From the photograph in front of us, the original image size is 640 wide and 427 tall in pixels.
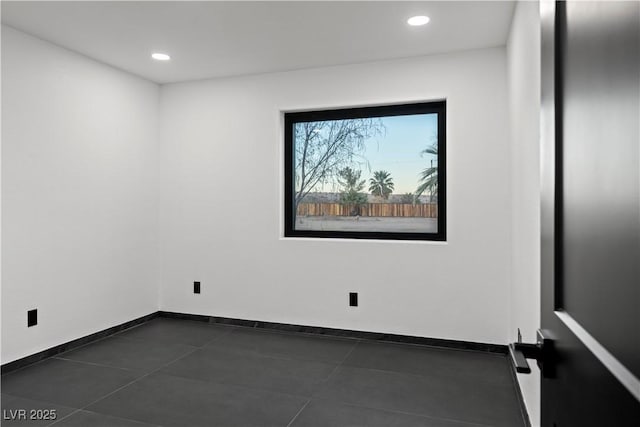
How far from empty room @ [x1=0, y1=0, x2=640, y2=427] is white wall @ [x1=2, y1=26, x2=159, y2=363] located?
0.02m

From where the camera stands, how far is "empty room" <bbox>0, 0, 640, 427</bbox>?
2.63 metres

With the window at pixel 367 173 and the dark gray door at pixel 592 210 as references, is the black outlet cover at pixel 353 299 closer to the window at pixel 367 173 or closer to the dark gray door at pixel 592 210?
the window at pixel 367 173

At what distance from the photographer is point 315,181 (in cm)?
418

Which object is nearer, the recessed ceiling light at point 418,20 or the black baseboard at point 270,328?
the recessed ceiling light at point 418,20

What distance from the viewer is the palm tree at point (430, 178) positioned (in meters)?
3.78

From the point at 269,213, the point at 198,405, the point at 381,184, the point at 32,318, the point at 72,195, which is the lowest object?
the point at 198,405

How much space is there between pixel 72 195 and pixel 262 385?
2111 mm

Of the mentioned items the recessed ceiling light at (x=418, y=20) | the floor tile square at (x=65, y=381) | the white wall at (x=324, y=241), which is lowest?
the floor tile square at (x=65, y=381)

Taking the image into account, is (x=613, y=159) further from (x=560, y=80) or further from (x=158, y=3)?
(x=158, y=3)

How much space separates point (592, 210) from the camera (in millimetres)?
559

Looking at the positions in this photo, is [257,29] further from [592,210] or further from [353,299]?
[592,210]

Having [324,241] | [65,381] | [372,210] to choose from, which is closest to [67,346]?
[65,381]

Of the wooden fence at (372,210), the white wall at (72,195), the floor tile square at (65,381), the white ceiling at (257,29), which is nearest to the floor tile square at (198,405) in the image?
the floor tile square at (65,381)

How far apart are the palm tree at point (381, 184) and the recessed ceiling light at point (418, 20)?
132 centimetres
